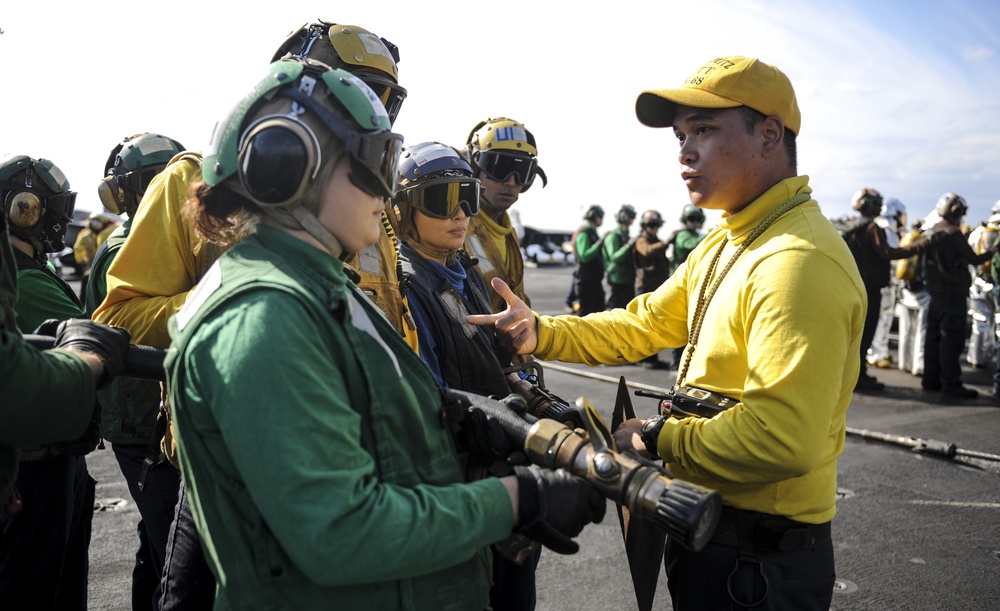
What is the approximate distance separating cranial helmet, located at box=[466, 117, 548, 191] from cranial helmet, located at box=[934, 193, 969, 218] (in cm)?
792

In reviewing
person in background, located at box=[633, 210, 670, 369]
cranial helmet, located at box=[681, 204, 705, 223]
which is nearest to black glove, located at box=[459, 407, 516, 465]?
person in background, located at box=[633, 210, 670, 369]

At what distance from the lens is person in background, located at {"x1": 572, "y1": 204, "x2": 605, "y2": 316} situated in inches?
540

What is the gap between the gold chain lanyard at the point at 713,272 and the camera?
2.41m

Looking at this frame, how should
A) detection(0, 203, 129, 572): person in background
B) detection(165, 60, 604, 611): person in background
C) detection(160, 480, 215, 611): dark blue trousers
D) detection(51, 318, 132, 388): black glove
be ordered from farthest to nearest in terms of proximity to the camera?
detection(160, 480, 215, 611): dark blue trousers
detection(51, 318, 132, 388): black glove
detection(0, 203, 129, 572): person in background
detection(165, 60, 604, 611): person in background

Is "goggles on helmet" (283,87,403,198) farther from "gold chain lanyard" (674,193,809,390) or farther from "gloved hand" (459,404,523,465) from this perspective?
"gold chain lanyard" (674,193,809,390)

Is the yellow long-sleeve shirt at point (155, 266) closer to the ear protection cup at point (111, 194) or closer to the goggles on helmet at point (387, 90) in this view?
the goggles on helmet at point (387, 90)

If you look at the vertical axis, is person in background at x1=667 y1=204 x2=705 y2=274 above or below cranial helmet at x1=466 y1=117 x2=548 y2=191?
below

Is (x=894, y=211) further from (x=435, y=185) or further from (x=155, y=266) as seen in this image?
(x=155, y=266)

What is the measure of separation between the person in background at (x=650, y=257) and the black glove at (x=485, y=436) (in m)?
10.2

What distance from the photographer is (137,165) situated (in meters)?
3.61

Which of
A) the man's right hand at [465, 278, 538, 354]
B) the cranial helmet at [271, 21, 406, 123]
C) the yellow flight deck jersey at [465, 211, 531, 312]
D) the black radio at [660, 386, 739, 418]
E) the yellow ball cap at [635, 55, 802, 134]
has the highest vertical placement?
the cranial helmet at [271, 21, 406, 123]

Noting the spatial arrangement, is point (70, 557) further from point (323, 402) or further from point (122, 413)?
point (323, 402)

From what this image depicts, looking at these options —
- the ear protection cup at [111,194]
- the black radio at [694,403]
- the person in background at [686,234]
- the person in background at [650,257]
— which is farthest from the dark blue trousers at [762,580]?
the person in background at [686,234]

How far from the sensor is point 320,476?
1370 millimetres
